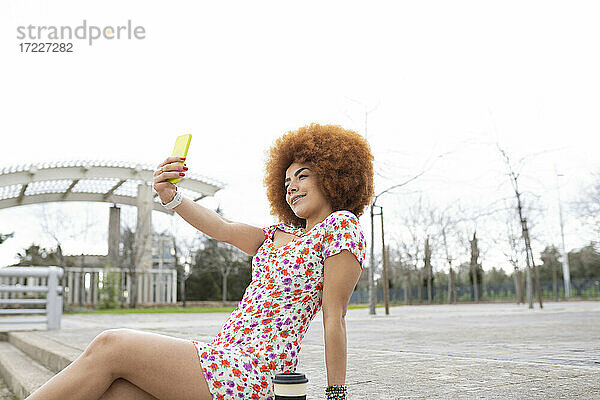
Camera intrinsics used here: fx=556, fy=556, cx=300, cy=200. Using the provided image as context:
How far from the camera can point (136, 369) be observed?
1.70m

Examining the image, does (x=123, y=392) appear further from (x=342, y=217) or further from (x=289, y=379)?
(x=342, y=217)

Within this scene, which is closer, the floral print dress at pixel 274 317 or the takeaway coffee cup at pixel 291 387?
the takeaway coffee cup at pixel 291 387

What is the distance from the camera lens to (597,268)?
3772cm

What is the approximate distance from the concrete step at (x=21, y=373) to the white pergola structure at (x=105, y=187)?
1940 centimetres

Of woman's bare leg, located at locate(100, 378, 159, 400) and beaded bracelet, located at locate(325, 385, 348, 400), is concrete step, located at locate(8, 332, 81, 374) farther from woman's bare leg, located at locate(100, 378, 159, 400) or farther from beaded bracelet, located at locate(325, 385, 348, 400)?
beaded bracelet, located at locate(325, 385, 348, 400)

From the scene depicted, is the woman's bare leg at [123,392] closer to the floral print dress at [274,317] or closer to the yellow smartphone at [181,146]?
the floral print dress at [274,317]

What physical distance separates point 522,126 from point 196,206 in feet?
65.1

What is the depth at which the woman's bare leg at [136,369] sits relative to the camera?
1662mm

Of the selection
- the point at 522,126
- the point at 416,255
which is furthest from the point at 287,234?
the point at 416,255

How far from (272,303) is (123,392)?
54cm

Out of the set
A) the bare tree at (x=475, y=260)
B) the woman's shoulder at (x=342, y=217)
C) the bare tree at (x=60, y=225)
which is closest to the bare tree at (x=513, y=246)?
the bare tree at (x=475, y=260)

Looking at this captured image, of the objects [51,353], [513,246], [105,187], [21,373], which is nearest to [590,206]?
[513,246]

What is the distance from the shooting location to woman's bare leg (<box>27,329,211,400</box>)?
166 cm

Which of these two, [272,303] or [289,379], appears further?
[272,303]
